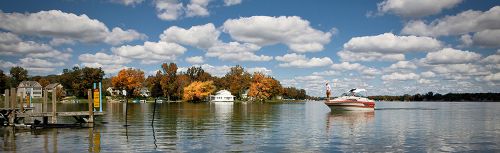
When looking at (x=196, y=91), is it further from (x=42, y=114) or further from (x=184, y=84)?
(x=42, y=114)

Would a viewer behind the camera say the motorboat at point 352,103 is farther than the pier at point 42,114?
Yes

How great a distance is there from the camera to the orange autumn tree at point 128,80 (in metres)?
169

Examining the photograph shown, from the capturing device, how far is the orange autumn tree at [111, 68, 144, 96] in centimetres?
16912

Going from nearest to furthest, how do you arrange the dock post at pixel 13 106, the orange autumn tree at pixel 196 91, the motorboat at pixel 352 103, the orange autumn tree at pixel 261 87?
the dock post at pixel 13 106 → the motorboat at pixel 352 103 → the orange autumn tree at pixel 196 91 → the orange autumn tree at pixel 261 87

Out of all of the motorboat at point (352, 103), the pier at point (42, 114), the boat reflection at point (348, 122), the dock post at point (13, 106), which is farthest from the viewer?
the motorboat at point (352, 103)

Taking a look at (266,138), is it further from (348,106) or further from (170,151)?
(348,106)

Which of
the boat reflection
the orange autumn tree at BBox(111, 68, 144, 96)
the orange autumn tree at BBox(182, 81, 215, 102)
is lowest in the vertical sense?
the boat reflection

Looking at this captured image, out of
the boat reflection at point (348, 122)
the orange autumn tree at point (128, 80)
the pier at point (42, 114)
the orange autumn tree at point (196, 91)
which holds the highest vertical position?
the orange autumn tree at point (128, 80)

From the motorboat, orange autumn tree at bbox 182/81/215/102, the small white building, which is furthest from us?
the small white building

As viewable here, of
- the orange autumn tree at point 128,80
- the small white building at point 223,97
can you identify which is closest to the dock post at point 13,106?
the orange autumn tree at point 128,80

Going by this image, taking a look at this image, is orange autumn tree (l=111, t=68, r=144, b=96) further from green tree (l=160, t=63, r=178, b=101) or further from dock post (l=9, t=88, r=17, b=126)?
dock post (l=9, t=88, r=17, b=126)

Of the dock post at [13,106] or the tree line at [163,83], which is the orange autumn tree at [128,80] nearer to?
the tree line at [163,83]

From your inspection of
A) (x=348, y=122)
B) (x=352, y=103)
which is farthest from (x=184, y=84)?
(x=348, y=122)

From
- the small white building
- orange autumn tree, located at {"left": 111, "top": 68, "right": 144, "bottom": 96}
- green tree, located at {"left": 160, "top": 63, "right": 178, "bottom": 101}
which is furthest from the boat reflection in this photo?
green tree, located at {"left": 160, "top": 63, "right": 178, "bottom": 101}
